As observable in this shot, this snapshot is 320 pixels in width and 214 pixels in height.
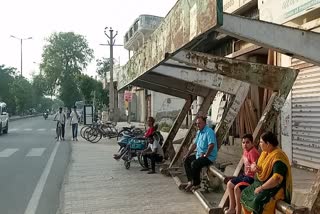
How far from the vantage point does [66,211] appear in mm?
7914

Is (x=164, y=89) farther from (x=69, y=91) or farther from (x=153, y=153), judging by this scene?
(x=69, y=91)

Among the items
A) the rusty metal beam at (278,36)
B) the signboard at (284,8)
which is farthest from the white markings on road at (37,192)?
the signboard at (284,8)

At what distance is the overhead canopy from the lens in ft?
18.8

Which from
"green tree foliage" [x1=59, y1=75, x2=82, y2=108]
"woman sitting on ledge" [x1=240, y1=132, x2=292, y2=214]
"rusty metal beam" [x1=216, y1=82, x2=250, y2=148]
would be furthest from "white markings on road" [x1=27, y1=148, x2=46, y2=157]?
"green tree foliage" [x1=59, y1=75, x2=82, y2=108]

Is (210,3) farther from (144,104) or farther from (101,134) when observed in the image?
(144,104)

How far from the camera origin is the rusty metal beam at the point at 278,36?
19.0 feet

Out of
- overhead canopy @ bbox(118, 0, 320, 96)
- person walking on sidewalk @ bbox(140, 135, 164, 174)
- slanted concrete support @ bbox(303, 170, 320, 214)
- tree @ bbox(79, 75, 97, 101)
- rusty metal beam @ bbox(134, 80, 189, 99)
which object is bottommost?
person walking on sidewalk @ bbox(140, 135, 164, 174)

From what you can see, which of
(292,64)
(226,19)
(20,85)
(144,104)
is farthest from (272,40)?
(20,85)

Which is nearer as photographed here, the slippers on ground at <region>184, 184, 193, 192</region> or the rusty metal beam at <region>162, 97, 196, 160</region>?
the slippers on ground at <region>184, 184, 193, 192</region>

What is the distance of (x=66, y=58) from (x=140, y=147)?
3118 inches

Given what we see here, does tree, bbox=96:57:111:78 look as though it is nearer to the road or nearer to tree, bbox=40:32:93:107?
tree, bbox=40:32:93:107

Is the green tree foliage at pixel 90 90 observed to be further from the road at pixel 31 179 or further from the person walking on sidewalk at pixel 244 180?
the person walking on sidewalk at pixel 244 180

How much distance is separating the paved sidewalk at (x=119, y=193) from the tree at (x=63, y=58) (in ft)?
252

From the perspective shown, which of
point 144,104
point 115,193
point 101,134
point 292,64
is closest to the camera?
point 115,193
